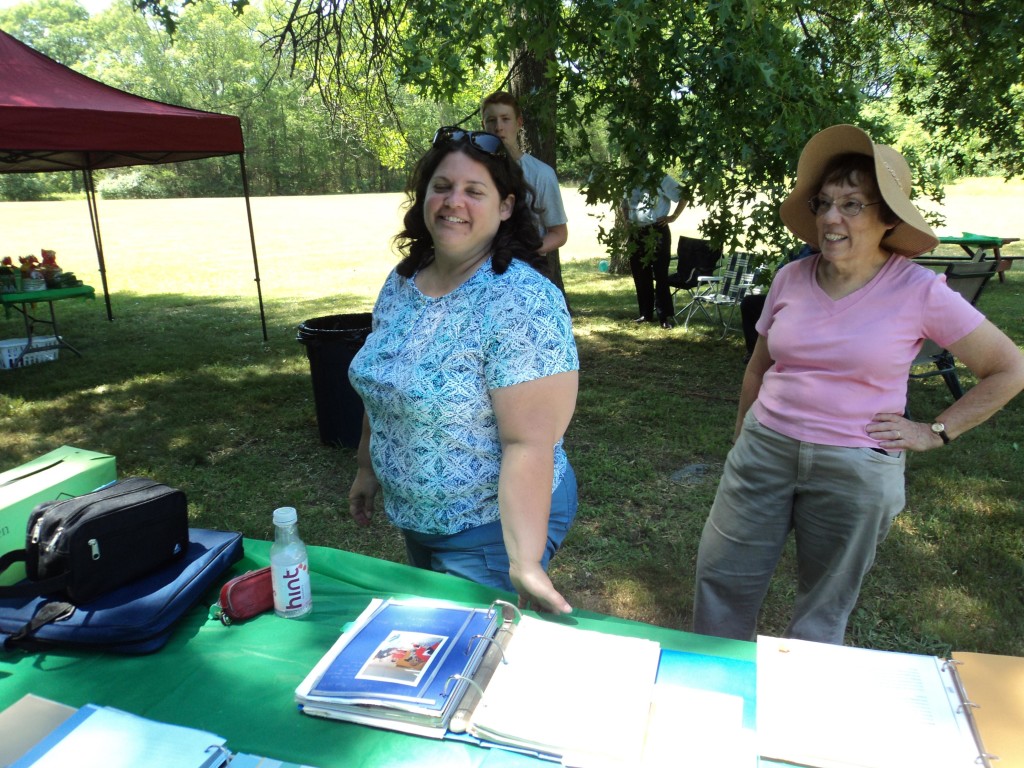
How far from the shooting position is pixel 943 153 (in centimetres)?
723

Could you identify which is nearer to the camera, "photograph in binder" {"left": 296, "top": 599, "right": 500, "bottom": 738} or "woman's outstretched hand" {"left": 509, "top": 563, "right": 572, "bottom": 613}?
"photograph in binder" {"left": 296, "top": 599, "right": 500, "bottom": 738}

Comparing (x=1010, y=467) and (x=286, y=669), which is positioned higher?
(x=286, y=669)

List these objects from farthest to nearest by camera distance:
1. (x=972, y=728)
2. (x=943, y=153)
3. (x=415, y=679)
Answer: (x=943, y=153) → (x=415, y=679) → (x=972, y=728)

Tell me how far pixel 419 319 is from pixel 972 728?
1.32 m

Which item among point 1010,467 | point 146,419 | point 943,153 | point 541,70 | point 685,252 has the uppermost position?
point 541,70

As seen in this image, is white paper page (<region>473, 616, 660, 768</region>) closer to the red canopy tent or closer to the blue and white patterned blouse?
the blue and white patterned blouse

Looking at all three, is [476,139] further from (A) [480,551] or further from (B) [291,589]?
(B) [291,589]

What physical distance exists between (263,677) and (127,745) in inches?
10.7

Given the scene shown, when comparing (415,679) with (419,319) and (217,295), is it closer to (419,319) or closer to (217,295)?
(419,319)

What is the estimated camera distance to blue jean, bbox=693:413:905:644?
6.46 ft

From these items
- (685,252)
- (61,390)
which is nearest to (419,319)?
(61,390)

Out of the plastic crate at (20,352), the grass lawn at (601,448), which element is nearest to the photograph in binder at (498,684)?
the grass lawn at (601,448)

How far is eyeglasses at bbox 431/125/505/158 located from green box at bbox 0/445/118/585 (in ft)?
4.08

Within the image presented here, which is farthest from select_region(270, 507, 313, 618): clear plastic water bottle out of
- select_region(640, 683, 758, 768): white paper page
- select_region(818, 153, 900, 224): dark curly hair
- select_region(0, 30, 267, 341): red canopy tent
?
select_region(0, 30, 267, 341): red canopy tent
